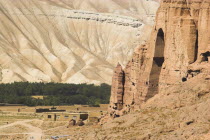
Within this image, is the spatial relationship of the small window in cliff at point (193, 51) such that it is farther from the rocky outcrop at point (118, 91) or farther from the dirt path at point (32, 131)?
the dirt path at point (32, 131)

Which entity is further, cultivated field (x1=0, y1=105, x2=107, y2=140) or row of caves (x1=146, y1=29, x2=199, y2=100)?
cultivated field (x1=0, y1=105, x2=107, y2=140)

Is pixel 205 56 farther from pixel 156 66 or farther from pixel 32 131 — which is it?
pixel 32 131

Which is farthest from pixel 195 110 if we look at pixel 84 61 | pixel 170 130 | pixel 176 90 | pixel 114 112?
pixel 84 61

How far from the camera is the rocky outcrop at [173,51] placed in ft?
146

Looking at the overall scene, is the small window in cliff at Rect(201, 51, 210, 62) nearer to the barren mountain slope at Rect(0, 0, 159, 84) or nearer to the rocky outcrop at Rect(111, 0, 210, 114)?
the rocky outcrop at Rect(111, 0, 210, 114)

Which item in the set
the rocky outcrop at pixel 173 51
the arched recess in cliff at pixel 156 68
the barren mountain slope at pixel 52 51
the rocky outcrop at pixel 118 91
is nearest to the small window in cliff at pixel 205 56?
the rocky outcrop at pixel 173 51

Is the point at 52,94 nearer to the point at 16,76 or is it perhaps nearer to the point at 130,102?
the point at 16,76

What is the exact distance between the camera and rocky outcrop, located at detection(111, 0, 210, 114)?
44.5m

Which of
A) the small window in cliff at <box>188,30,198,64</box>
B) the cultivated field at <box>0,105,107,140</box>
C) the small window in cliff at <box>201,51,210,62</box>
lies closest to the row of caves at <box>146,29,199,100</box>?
the small window in cliff at <box>188,30,198,64</box>

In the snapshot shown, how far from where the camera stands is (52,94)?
410 feet

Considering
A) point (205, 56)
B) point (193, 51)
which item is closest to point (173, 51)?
point (193, 51)

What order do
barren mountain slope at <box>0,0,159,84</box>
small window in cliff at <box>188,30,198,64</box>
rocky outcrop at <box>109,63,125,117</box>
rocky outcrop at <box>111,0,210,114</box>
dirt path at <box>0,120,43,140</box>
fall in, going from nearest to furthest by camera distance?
rocky outcrop at <box>111,0,210,114</box>, small window in cliff at <box>188,30,198,64</box>, rocky outcrop at <box>109,63,125,117</box>, dirt path at <box>0,120,43,140</box>, barren mountain slope at <box>0,0,159,84</box>

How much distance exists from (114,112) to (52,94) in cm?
6775

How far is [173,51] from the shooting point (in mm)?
47000
